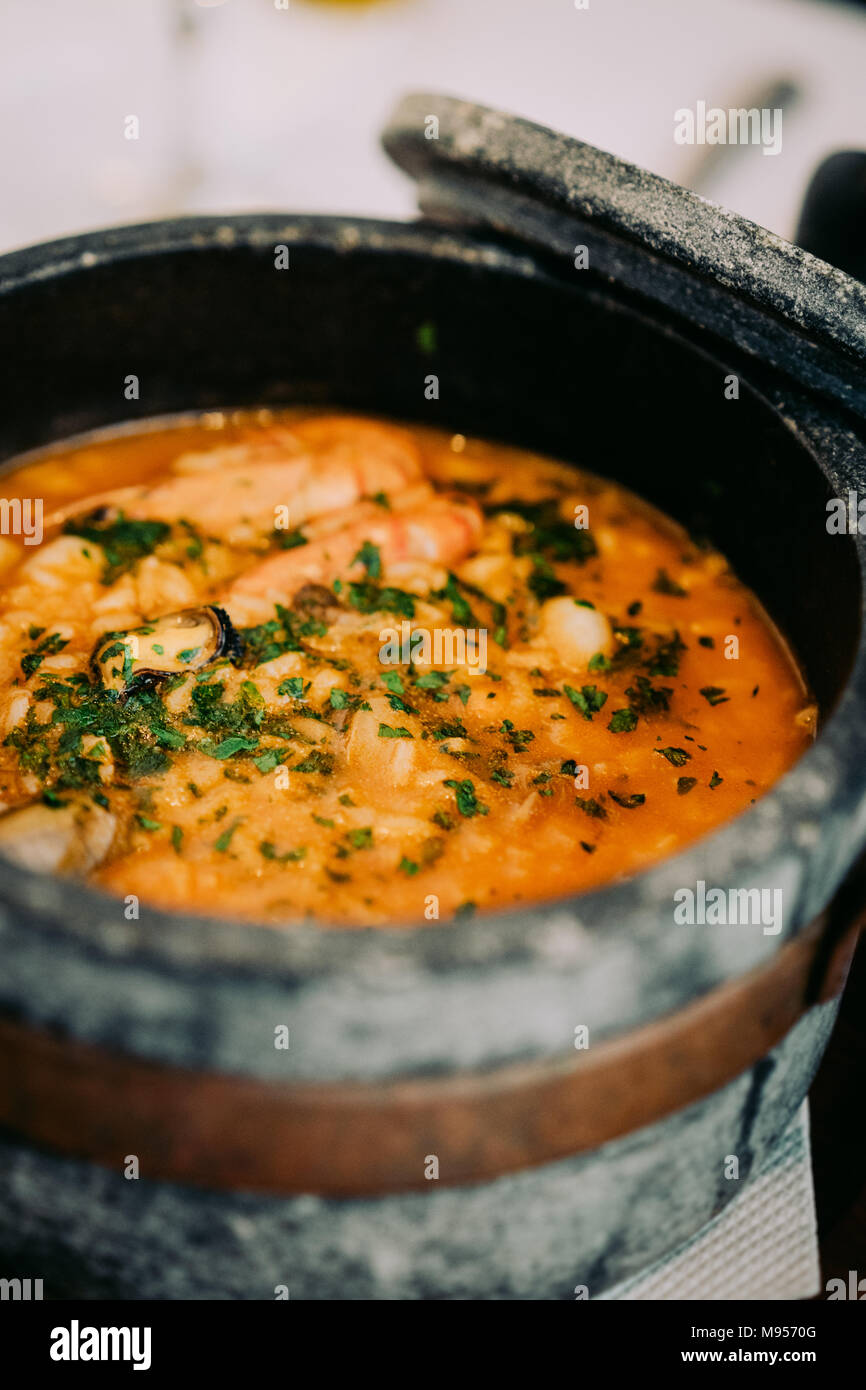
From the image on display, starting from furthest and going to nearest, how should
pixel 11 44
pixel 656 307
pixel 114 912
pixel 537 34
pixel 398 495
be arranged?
1. pixel 537 34
2. pixel 11 44
3. pixel 398 495
4. pixel 656 307
5. pixel 114 912

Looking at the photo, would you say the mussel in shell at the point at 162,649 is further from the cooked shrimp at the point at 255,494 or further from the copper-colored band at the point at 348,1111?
the copper-colored band at the point at 348,1111

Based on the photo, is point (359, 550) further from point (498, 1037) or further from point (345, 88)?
point (345, 88)

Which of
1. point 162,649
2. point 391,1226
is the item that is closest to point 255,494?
point 162,649

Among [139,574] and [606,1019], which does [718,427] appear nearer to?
[139,574]

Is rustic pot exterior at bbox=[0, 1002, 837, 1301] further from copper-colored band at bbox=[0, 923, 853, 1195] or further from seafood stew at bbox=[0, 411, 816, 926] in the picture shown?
seafood stew at bbox=[0, 411, 816, 926]

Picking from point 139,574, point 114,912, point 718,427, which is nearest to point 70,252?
point 139,574

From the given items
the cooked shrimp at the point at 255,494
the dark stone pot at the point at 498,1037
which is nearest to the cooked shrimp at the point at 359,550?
the cooked shrimp at the point at 255,494
